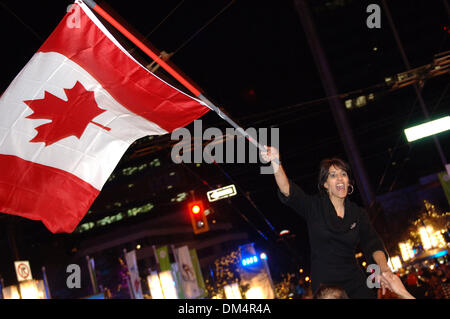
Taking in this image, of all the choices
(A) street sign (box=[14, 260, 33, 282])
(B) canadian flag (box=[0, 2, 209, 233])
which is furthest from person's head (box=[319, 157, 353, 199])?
(A) street sign (box=[14, 260, 33, 282])

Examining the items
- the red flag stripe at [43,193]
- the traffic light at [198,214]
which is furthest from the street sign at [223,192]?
the red flag stripe at [43,193]

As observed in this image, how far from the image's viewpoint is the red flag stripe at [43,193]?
482 cm

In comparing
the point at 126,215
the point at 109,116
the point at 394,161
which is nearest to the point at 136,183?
the point at 126,215

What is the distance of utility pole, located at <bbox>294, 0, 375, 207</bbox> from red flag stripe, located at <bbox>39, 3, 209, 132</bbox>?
2664 cm

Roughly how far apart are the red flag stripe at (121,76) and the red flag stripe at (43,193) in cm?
112

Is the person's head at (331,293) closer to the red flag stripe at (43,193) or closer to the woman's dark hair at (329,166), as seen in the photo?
the woman's dark hair at (329,166)

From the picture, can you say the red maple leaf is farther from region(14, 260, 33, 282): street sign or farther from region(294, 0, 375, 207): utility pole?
region(294, 0, 375, 207): utility pole

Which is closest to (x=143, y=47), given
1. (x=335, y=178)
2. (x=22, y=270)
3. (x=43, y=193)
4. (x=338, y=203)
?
(x=43, y=193)

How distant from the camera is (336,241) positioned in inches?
133

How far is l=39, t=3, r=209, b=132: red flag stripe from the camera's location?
480cm

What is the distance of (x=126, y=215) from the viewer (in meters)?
84.1
